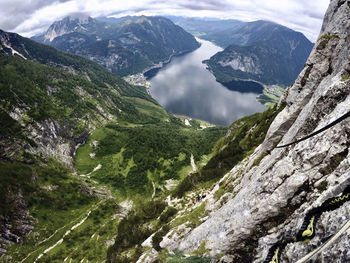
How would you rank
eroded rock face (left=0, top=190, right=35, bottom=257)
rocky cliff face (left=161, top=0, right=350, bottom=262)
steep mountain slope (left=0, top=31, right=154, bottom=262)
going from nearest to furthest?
rocky cliff face (left=161, top=0, right=350, bottom=262) < eroded rock face (left=0, top=190, right=35, bottom=257) < steep mountain slope (left=0, top=31, right=154, bottom=262)

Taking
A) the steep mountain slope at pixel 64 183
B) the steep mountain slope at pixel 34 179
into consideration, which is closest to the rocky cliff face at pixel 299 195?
the steep mountain slope at pixel 64 183

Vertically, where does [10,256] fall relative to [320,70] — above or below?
below

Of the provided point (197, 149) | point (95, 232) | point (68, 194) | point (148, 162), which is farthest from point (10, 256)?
point (197, 149)

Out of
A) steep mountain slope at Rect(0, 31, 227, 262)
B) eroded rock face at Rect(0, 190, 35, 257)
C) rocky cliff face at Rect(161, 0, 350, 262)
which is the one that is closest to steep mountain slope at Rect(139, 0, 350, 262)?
rocky cliff face at Rect(161, 0, 350, 262)

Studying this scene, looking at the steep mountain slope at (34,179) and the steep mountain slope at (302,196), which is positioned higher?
the steep mountain slope at (302,196)

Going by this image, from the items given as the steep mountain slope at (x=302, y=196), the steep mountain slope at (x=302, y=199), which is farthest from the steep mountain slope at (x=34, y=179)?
the steep mountain slope at (x=302, y=199)

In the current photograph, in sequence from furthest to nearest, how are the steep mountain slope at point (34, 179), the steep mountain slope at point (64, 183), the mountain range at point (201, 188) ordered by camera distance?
the steep mountain slope at point (34, 179) → the steep mountain slope at point (64, 183) → the mountain range at point (201, 188)

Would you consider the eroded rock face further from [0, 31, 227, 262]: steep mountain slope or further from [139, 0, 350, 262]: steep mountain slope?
[139, 0, 350, 262]: steep mountain slope

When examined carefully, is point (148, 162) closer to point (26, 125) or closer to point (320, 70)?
point (26, 125)

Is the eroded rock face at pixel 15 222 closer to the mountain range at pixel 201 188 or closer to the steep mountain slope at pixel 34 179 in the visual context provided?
the steep mountain slope at pixel 34 179

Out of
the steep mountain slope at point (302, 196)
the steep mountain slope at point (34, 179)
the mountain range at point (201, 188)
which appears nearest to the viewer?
the steep mountain slope at point (302, 196)

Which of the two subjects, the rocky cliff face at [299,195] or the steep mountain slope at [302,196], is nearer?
the steep mountain slope at [302,196]
